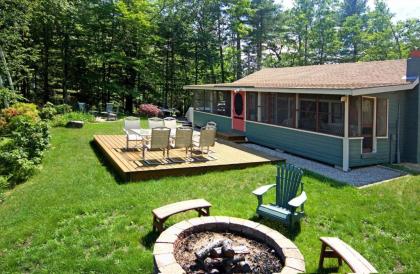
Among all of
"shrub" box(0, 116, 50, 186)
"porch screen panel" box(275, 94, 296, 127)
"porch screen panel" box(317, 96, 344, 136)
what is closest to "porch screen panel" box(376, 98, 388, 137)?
"porch screen panel" box(317, 96, 344, 136)

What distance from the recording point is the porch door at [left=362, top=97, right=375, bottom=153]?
368 inches

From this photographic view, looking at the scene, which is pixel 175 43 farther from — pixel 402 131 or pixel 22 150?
pixel 402 131

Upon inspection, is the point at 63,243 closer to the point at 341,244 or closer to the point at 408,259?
the point at 341,244

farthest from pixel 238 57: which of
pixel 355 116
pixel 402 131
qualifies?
pixel 355 116

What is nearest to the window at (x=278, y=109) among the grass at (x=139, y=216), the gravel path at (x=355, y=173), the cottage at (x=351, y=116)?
the cottage at (x=351, y=116)

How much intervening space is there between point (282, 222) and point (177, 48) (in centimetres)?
2243

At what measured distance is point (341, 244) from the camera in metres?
3.90

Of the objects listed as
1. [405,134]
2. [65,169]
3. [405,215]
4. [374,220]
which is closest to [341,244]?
[374,220]

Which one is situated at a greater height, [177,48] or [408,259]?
[177,48]

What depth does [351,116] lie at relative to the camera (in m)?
9.06

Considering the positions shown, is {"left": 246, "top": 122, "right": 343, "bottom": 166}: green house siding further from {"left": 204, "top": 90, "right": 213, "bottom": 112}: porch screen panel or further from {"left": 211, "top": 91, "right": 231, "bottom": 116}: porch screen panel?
{"left": 204, "top": 90, "right": 213, "bottom": 112}: porch screen panel

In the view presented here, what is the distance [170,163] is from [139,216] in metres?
2.87

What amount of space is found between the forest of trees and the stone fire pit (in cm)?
1988

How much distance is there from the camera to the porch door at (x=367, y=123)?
9336 mm
